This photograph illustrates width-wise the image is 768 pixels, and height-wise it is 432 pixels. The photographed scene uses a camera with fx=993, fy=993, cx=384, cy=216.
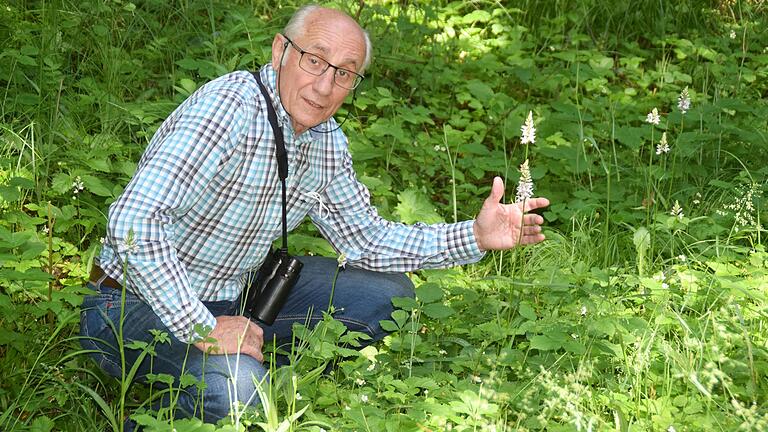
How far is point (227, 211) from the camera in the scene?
2986mm

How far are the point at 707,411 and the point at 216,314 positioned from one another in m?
1.51

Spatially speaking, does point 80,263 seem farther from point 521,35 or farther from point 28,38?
point 521,35

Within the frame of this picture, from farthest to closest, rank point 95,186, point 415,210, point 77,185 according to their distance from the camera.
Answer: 1. point 415,210
2. point 77,185
3. point 95,186

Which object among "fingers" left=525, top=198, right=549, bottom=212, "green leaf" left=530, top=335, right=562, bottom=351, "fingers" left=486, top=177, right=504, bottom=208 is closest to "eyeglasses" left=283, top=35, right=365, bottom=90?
A: "fingers" left=486, top=177, right=504, bottom=208

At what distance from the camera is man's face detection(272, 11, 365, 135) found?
299 cm

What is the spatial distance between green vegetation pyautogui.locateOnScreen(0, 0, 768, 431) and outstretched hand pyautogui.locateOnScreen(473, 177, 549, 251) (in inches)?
5.1

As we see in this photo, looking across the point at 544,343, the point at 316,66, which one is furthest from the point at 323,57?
the point at 544,343

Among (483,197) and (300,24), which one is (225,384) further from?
(483,197)

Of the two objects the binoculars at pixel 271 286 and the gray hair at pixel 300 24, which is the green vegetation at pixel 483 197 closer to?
the binoculars at pixel 271 286

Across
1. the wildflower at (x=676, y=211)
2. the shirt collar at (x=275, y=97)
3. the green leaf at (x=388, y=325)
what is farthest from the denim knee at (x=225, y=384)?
the wildflower at (x=676, y=211)

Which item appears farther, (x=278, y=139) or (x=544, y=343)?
(x=278, y=139)

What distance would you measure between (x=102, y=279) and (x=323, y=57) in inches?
37.6

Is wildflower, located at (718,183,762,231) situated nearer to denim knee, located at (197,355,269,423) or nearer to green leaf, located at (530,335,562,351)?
green leaf, located at (530,335,562,351)

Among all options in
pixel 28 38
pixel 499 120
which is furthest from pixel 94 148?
pixel 499 120
